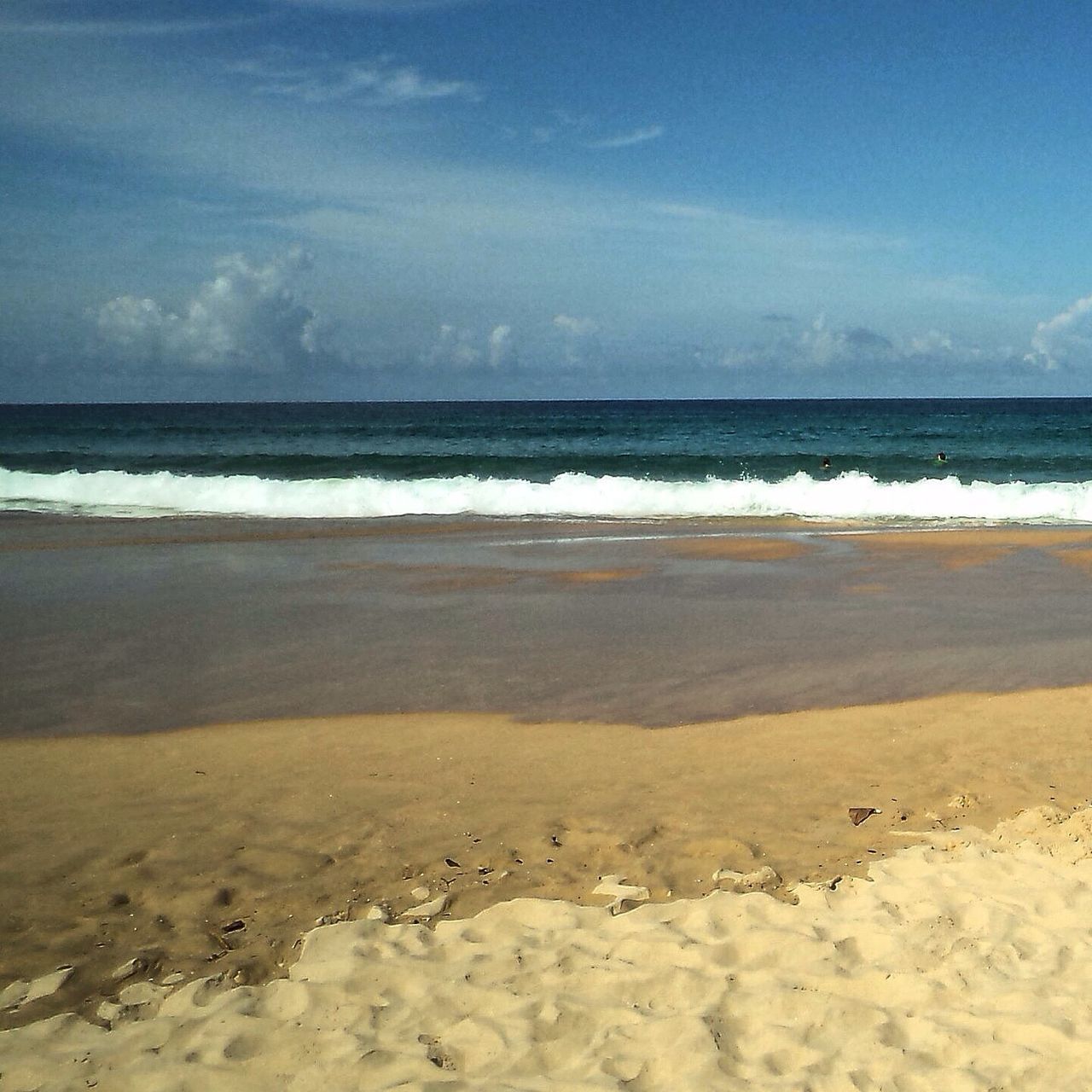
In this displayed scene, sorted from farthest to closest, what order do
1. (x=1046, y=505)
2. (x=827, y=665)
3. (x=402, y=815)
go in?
(x=1046, y=505) < (x=827, y=665) < (x=402, y=815)

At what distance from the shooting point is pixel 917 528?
18.9 m

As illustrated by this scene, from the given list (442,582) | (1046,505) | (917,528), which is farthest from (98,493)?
(1046,505)

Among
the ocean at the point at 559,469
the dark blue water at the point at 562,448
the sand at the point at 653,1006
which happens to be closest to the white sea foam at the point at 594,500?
the ocean at the point at 559,469

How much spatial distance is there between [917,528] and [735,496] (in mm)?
6004

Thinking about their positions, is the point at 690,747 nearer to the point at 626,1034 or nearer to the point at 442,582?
the point at 626,1034

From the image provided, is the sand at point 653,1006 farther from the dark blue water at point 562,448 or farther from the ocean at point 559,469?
the dark blue water at point 562,448

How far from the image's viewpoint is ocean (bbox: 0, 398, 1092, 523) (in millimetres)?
23547

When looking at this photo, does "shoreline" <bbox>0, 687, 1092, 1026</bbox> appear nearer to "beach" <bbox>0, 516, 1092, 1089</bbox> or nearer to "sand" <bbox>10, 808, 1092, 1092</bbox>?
"beach" <bbox>0, 516, 1092, 1089</bbox>

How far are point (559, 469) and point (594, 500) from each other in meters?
10.5

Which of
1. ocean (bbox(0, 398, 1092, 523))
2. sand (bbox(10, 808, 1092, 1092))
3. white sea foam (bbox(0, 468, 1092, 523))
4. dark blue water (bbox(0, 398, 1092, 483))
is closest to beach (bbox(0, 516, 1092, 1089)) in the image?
sand (bbox(10, 808, 1092, 1092))

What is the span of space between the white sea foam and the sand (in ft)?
59.4

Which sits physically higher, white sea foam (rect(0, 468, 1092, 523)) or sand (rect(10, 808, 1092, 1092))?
white sea foam (rect(0, 468, 1092, 523))

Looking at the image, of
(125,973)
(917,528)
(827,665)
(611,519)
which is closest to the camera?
(125,973)

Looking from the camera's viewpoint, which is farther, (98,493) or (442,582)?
(98,493)
